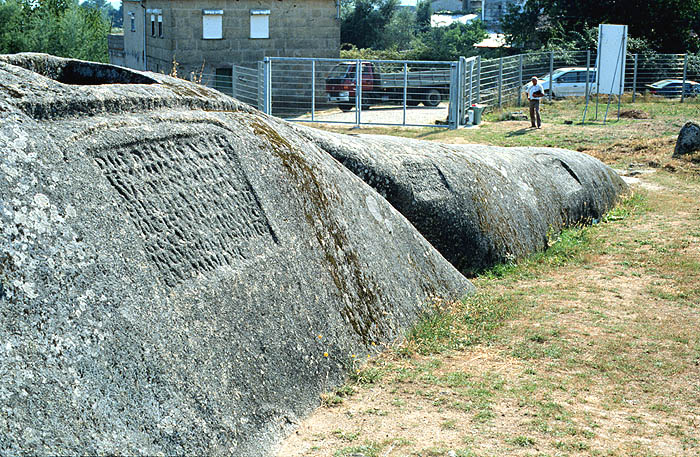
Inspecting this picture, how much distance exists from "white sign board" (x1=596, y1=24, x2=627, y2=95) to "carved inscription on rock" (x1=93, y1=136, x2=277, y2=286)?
63.0ft

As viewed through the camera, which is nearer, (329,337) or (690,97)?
(329,337)

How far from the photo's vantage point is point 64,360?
315cm

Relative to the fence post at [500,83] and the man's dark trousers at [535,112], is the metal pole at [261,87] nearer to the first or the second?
the man's dark trousers at [535,112]

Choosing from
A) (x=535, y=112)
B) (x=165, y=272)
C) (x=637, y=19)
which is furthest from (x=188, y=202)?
(x=637, y=19)

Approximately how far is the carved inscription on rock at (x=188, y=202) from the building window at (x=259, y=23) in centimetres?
2348

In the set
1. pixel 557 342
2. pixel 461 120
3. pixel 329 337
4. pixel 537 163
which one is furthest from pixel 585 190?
pixel 461 120

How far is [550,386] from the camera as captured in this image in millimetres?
4836

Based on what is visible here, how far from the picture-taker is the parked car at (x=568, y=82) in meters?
27.8

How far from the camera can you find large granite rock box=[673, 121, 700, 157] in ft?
50.4

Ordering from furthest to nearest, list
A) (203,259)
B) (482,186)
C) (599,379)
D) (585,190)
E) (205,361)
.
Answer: (585,190) < (482,186) < (599,379) < (203,259) < (205,361)

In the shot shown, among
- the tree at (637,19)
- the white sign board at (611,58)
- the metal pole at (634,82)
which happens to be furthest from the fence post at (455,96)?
the tree at (637,19)

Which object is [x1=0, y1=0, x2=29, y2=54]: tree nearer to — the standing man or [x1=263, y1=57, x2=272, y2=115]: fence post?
[x1=263, y1=57, x2=272, y2=115]: fence post

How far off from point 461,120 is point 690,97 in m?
11.8

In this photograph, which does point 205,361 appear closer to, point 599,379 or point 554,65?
point 599,379
